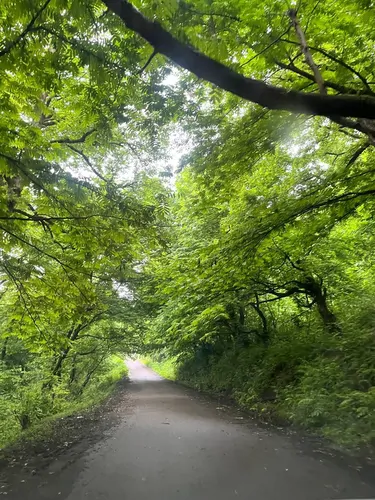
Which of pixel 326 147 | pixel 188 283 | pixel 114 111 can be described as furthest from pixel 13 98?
pixel 326 147

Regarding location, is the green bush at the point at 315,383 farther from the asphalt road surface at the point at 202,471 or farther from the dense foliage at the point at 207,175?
the asphalt road surface at the point at 202,471

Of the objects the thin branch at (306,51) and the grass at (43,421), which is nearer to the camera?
the thin branch at (306,51)

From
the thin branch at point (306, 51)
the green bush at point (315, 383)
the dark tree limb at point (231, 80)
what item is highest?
the thin branch at point (306, 51)

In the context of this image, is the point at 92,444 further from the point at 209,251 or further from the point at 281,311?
the point at 281,311

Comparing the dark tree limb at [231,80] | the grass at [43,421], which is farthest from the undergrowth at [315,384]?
the grass at [43,421]

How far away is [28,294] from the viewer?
7289mm

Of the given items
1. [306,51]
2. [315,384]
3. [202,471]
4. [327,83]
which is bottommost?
[202,471]

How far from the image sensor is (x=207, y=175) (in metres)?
7.01

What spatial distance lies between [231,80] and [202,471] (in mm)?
5188

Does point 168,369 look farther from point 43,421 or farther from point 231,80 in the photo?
point 231,80

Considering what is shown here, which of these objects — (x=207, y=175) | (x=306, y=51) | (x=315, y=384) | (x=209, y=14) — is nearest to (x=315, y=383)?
(x=315, y=384)

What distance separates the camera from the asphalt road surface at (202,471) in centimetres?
432

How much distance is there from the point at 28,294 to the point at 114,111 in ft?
13.9

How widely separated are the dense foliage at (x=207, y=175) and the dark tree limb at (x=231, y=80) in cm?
2
